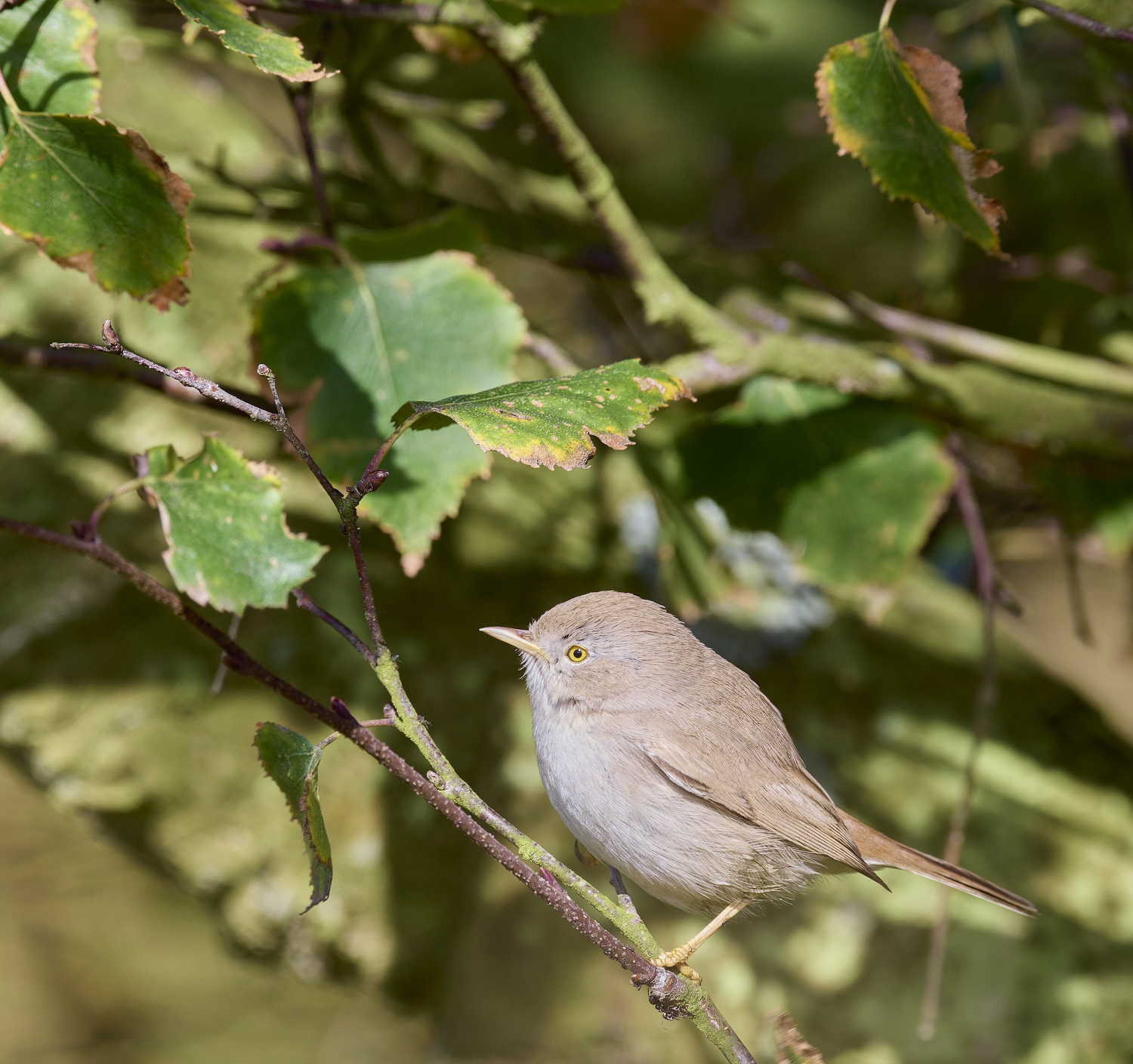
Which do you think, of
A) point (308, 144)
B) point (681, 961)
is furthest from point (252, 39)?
point (681, 961)

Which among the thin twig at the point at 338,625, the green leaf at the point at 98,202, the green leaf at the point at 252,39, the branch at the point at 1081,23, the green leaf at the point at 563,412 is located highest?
the green leaf at the point at 252,39

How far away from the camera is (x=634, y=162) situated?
3.22 metres

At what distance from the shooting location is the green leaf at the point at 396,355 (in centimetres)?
121

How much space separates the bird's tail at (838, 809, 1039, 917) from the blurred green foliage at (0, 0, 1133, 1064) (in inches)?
15.5

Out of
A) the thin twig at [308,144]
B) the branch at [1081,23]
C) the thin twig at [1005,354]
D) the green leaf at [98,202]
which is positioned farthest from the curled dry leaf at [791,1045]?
the thin twig at [1005,354]

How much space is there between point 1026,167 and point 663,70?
131cm

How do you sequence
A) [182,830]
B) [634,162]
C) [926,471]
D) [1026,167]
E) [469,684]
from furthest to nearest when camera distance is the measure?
[634,162] < [1026,167] < [469,684] < [182,830] < [926,471]

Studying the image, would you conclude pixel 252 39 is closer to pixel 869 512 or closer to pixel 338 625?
pixel 338 625

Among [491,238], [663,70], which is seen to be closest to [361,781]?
[491,238]

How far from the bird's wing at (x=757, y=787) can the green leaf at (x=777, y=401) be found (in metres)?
0.58

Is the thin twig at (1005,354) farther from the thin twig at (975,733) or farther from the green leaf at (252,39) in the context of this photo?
the green leaf at (252,39)

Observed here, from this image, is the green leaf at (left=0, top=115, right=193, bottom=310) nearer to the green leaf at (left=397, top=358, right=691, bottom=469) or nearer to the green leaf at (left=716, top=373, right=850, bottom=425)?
the green leaf at (left=397, top=358, right=691, bottom=469)

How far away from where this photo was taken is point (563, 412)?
888 millimetres

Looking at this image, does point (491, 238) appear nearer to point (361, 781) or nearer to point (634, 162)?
point (361, 781)
